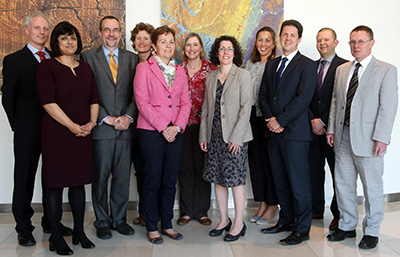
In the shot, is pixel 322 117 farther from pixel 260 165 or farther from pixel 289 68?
pixel 260 165

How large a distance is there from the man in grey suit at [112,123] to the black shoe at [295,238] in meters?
1.41

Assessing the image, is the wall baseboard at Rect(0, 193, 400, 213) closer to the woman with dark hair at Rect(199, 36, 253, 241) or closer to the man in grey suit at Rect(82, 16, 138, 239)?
the man in grey suit at Rect(82, 16, 138, 239)

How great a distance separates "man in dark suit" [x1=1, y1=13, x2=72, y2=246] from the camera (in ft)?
9.88

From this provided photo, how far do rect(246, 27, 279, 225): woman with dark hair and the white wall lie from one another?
0.62 meters

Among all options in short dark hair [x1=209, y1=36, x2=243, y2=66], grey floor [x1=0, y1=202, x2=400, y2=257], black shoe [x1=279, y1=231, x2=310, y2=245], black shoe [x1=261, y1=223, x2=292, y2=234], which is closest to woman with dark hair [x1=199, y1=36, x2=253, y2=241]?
short dark hair [x1=209, y1=36, x2=243, y2=66]

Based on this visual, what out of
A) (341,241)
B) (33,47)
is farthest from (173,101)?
(341,241)

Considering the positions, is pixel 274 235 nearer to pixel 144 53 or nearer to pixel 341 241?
pixel 341 241

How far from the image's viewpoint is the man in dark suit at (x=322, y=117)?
343 centimetres

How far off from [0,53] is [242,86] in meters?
2.76

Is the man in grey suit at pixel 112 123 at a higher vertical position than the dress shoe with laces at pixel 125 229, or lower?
higher

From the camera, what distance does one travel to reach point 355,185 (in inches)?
123

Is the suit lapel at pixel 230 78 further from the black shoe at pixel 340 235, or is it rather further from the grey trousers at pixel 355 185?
the black shoe at pixel 340 235

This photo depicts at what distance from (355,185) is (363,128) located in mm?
553

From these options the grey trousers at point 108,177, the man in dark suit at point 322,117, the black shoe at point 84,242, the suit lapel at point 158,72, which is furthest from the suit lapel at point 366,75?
the black shoe at point 84,242
